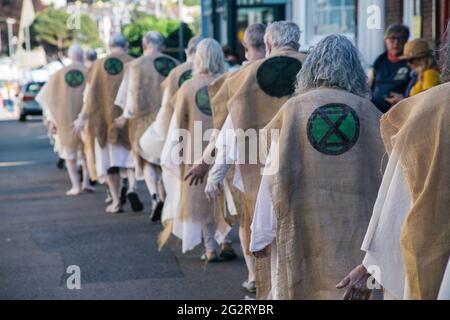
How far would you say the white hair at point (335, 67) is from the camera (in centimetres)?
555

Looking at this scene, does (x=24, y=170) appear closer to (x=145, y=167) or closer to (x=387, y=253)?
(x=145, y=167)

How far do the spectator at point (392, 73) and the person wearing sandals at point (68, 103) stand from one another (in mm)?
5324

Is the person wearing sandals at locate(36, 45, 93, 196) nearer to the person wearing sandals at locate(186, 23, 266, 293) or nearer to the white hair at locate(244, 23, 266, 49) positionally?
the person wearing sandals at locate(186, 23, 266, 293)

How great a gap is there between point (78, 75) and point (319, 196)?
9.65 m

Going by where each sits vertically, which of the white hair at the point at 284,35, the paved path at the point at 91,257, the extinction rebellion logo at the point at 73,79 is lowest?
the paved path at the point at 91,257

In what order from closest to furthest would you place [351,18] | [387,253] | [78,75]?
[387,253]
[78,75]
[351,18]

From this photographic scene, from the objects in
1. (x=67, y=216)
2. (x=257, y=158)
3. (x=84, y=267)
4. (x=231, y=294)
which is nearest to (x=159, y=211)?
(x=67, y=216)

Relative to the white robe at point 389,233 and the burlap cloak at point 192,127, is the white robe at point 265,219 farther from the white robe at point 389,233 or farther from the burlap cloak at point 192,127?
the burlap cloak at point 192,127

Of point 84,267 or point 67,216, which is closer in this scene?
point 84,267

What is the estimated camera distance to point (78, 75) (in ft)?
49.2

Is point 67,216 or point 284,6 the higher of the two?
point 284,6

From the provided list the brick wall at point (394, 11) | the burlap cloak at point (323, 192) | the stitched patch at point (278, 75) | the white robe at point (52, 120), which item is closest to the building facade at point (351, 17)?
the brick wall at point (394, 11)

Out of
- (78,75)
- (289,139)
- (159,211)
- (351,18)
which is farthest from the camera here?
(351,18)
